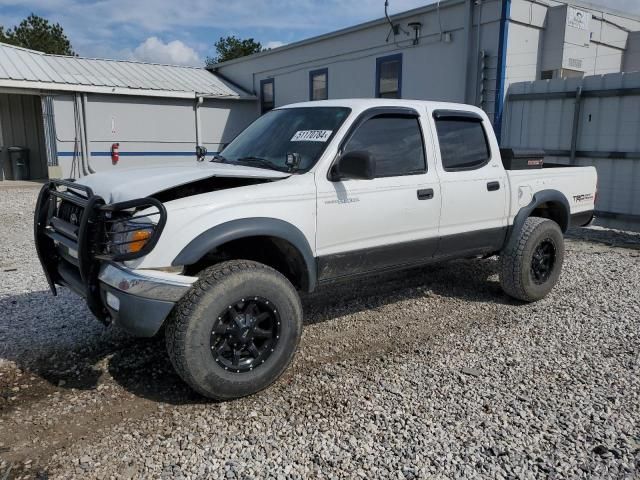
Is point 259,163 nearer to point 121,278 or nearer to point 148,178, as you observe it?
point 148,178

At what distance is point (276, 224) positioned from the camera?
352cm

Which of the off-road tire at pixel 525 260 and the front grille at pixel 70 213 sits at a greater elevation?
the front grille at pixel 70 213

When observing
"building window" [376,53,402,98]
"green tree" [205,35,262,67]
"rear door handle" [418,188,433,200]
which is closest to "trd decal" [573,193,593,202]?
"rear door handle" [418,188,433,200]

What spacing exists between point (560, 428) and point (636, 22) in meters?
14.0

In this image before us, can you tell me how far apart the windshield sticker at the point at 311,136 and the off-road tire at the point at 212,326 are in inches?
44.7

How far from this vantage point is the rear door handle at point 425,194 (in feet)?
14.2

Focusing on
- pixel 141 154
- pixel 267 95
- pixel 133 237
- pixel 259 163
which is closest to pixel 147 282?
pixel 133 237

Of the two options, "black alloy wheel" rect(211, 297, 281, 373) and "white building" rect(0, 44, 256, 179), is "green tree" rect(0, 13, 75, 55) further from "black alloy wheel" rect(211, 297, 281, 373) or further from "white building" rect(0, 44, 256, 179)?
"black alloy wheel" rect(211, 297, 281, 373)

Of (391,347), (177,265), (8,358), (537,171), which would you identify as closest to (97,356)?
(8,358)

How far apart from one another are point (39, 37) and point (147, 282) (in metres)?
53.3

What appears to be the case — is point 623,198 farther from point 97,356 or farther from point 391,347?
point 97,356

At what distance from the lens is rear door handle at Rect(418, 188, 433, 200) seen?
4.34 meters

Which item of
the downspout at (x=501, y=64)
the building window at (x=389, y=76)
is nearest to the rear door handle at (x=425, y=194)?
the downspout at (x=501, y=64)

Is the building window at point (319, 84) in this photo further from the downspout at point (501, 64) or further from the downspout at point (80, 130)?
the downspout at point (80, 130)
